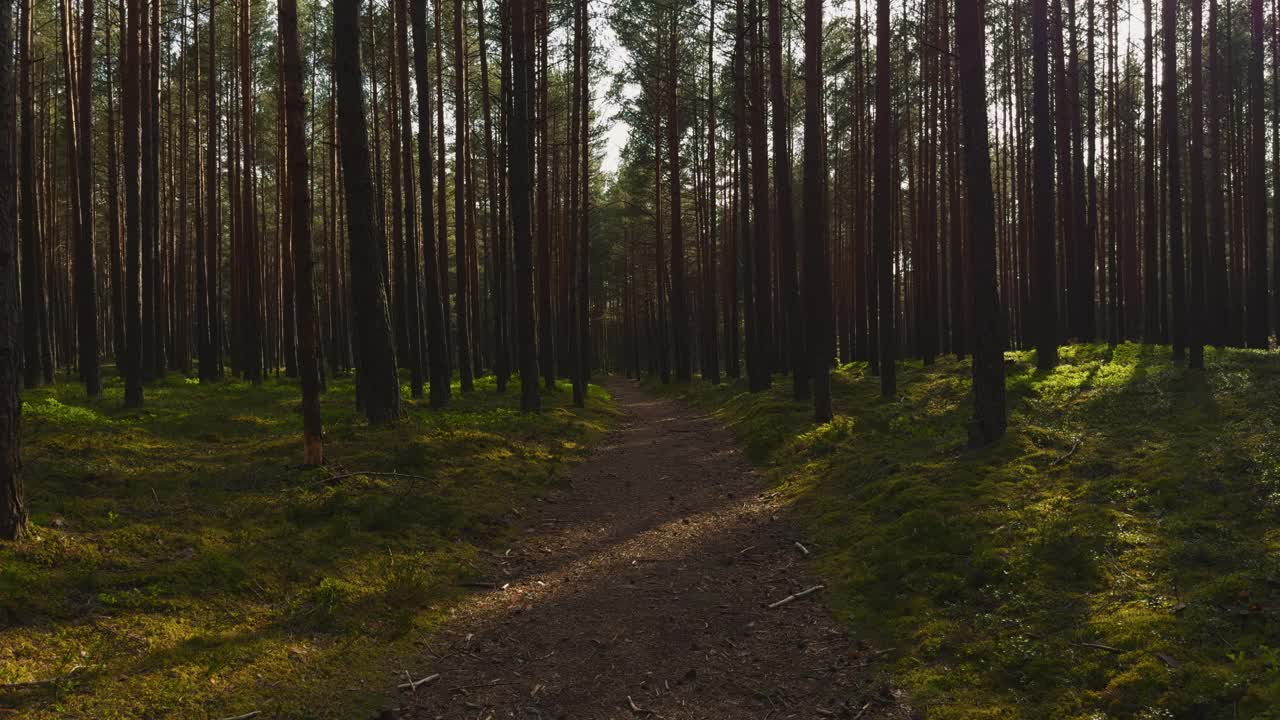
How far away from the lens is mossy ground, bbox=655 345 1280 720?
3.88 metres

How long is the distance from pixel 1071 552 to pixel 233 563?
651cm

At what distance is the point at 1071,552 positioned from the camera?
5.37 meters

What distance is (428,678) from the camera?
466cm

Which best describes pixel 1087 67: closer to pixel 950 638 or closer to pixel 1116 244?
pixel 1116 244

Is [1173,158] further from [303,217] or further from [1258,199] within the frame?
[303,217]

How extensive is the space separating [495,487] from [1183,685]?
7.44m

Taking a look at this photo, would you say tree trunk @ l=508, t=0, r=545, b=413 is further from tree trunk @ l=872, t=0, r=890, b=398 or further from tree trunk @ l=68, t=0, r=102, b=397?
tree trunk @ l=68, t=0, r=102, b=397

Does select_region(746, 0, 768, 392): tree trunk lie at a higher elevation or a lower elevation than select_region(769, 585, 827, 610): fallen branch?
higher

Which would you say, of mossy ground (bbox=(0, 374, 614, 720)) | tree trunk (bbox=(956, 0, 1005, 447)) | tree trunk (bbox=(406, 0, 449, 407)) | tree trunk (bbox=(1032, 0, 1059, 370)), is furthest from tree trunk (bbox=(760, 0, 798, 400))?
tree trunk (bbox=(406, 0, 449, 407))

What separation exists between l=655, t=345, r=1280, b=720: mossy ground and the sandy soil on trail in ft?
1.51

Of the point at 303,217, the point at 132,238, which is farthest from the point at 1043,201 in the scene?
the point at 132,238

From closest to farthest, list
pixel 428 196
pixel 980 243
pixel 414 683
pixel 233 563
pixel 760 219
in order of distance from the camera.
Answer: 1. pixel 414 683
2. pixel 233 563
3. pixel 980 243
4. pixel 428 196
5. pixel 760 219

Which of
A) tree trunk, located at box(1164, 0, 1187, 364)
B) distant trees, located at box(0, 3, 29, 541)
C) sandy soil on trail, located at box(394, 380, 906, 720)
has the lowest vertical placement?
sandy soil on trail, located at box(394, 380, 906, 720)

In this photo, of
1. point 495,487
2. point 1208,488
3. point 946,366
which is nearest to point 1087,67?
point 946,366
